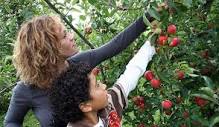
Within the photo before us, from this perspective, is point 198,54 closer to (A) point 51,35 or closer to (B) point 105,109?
(B) point 105,109

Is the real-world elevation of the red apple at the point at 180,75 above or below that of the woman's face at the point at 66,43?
below

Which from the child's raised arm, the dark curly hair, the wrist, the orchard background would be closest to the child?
the dark curly hair

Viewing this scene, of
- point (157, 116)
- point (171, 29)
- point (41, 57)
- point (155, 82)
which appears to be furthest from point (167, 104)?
point (41, 57)

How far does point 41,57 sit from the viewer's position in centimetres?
233

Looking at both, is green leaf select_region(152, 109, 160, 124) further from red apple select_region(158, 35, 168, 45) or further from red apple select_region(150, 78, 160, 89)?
red apple select_region(158, 35, 168, 45)

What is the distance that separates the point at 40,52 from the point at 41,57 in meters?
0.03

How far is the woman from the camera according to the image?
7.70 feet

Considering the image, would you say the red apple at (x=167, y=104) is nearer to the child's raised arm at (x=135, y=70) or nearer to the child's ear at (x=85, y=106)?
the child's raised arm at (x=135, y=70)

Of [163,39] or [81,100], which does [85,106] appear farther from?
[163,39]

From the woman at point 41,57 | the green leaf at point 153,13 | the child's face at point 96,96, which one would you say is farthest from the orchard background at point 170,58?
the child's face at point 96,96

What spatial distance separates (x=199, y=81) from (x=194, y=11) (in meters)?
0.38

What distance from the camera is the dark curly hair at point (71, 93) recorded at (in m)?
2.03

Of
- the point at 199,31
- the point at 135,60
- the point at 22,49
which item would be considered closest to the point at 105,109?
the point at 135,60

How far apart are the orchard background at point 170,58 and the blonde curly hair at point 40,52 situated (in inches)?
12.6
